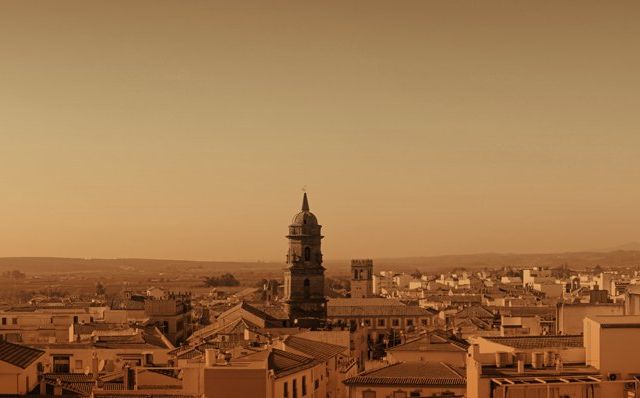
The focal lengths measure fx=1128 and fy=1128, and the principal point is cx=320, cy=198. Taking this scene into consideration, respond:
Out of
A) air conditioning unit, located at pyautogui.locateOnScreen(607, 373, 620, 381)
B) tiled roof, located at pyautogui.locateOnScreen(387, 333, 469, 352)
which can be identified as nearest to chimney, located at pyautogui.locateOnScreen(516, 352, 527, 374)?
air conditioning unit, located at pyautogui.locateOnScreen(607, 373, 620, 381)

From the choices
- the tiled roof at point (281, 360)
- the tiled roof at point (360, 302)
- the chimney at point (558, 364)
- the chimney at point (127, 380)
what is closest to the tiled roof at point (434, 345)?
the tiled roof at point (281, 360)

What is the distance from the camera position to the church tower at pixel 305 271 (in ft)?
281

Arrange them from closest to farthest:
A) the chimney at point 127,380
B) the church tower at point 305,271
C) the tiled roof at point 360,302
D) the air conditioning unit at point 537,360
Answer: the air conditioning unit at point 537,360, the chimney at point 127,380, the church tower at point 305,271, the tiled roof at point 360,302

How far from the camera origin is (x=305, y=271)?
3381 inches

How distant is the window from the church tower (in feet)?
103

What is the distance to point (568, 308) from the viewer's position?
53.5 m

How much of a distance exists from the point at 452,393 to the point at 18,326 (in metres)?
52.2

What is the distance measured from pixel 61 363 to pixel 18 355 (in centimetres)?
2122

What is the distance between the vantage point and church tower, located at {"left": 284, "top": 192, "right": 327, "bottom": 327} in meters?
85.8

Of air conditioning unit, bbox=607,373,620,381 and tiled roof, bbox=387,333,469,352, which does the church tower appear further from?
air conditioning unit, bbox=607,373,620,381

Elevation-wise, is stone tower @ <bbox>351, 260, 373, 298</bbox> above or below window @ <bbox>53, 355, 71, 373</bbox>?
above

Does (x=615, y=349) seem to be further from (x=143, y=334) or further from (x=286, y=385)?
(x=143, y=334)

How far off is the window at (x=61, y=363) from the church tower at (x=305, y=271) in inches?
1237

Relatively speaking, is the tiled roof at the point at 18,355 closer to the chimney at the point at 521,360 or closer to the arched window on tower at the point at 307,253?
the chimney at the point at 521,360
